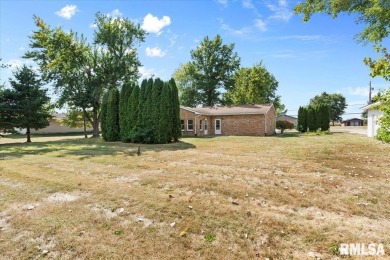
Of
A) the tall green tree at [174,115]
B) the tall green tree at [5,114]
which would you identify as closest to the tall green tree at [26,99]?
the tall green tree at [5,114]

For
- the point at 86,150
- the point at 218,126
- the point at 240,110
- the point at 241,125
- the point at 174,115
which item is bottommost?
the point at 86,150

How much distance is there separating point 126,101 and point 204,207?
18.1 meters

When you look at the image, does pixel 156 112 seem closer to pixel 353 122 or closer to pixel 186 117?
pixel 186 117

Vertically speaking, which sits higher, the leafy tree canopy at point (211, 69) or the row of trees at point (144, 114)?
the leafy tree canopy at point (211, 69)

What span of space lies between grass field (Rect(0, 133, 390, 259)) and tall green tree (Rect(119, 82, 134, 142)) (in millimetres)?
12523

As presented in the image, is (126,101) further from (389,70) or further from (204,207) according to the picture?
→ (389,70)

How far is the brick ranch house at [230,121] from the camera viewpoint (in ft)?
93.2

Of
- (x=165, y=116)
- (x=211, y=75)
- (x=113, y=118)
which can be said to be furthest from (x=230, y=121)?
(x=211, y=75)

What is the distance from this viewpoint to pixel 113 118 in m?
22.1

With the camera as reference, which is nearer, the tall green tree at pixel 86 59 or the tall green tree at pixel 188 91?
the tall green tree at pixel 86 59

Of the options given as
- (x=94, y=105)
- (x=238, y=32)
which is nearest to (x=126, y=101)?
(x=94, y=105)

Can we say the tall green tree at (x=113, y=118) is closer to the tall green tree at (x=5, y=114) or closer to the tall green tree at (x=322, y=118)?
the tall green tree at (x=5, y=114)

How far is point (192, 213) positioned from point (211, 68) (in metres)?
42.5

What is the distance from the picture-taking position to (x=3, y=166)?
32.4ft
